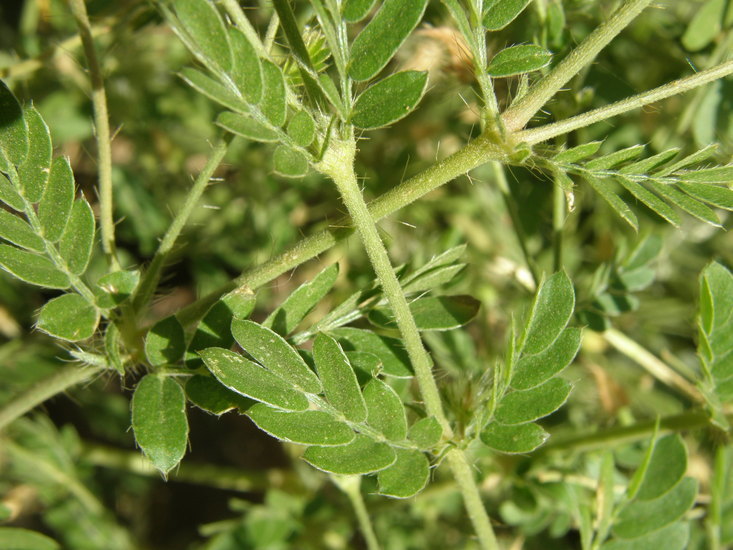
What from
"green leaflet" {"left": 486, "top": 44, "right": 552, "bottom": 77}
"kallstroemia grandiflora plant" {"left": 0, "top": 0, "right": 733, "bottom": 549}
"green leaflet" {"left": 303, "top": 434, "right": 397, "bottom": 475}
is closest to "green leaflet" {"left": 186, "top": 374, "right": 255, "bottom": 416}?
"kallstroemia grandiflora plant" {"left": 0, "top": 0, "right": 733, "bottom": 549}

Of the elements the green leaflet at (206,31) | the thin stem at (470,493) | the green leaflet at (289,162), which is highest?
the green leaflet at (206,31)

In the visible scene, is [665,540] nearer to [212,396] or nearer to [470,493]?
[470,493]

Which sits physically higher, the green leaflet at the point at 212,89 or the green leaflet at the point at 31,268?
the green leaflet at the point at 212,89

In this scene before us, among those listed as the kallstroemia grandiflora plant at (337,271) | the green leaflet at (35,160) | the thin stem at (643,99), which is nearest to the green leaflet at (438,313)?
the kallstroemia grandiflora plant at (337,271)

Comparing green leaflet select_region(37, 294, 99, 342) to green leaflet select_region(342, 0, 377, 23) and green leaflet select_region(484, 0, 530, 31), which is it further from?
green leaflet select_region(484, 0, 530, 31)

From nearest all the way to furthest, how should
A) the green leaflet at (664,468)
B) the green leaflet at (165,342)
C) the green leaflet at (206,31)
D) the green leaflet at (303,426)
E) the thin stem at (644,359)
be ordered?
the green leaflet at (206,31)
the green leaflet at (303,426)
the green leaflet at (165,342)
the green leaflet at (664,468)
the thin stem at (644,359)

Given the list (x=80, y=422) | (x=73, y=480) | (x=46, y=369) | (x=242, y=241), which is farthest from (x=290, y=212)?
(x=80, y=422)

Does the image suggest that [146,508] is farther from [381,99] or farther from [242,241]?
[381,99]

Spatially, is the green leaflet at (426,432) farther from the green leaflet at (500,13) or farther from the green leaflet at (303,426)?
the green leaflet at (500,13)
